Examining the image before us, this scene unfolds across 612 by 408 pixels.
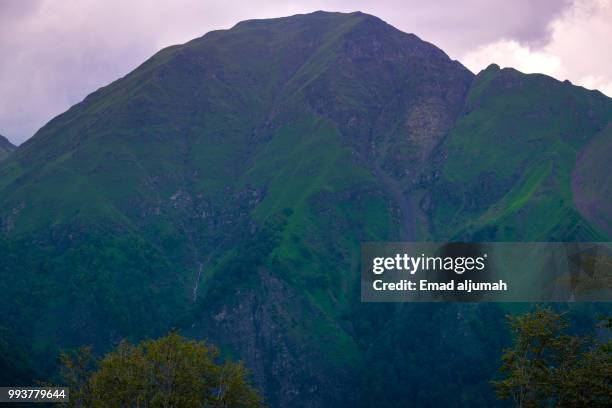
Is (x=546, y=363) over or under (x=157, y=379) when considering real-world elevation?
over

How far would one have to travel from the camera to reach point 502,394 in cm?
6619

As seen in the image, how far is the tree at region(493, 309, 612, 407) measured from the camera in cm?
6125

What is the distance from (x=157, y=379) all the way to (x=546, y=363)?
3854cm

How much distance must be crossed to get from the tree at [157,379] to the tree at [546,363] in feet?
95.0

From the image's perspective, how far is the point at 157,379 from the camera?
7575 centimetres

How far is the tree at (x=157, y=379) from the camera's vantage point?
7394cm

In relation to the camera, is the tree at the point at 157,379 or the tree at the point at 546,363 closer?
the tree at the point at 546,363

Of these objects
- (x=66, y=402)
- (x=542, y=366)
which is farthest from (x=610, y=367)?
(x=66, y=402)

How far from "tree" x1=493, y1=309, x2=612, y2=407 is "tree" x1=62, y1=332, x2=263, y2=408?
29.0 m

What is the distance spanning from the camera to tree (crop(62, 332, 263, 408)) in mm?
73938

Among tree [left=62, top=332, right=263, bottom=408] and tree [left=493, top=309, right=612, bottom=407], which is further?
tree [left=62, top=332, right=263, bottom=408]

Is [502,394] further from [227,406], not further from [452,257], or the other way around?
[452,257]

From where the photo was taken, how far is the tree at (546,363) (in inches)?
2411

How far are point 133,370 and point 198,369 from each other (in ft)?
22.1
